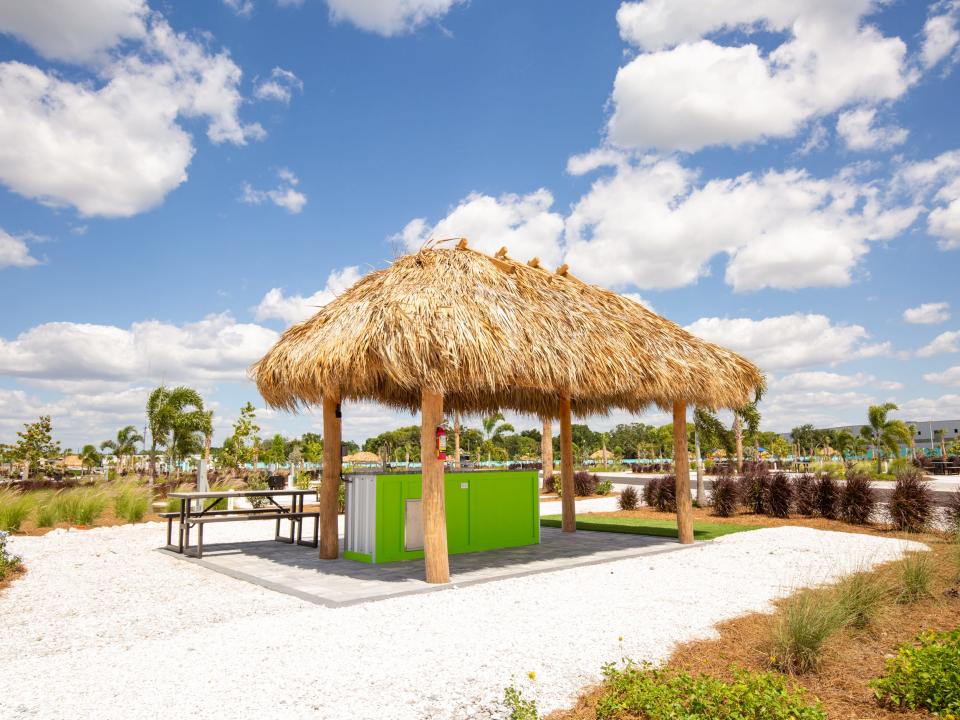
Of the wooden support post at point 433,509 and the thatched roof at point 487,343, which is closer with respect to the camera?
the thatched roof at point 487,343

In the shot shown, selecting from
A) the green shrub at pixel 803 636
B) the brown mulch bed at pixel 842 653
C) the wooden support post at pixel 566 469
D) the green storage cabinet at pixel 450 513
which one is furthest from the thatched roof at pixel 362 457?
the green shrub at pixel 803 636

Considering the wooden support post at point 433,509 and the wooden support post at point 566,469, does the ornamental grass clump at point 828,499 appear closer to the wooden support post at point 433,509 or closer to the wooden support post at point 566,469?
the wooden support post at point 566,469

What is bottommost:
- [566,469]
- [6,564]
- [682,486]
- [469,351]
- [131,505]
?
[6,564]

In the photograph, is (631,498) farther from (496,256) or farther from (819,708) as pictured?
(819,708)

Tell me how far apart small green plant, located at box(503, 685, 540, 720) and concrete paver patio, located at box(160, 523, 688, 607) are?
308 cm

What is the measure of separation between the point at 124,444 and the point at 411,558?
192 ft

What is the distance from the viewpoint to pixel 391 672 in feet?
14.8

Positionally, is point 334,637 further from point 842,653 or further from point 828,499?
point 828,499

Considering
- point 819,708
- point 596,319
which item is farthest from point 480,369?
point 819,708

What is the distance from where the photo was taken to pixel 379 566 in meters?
8.76

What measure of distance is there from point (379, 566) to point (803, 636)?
5.60m

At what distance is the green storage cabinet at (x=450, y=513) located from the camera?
29.7 feet

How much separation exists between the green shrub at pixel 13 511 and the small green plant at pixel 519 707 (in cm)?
1224

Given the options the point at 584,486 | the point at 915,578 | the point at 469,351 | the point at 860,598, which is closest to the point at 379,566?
the point at 469,351
